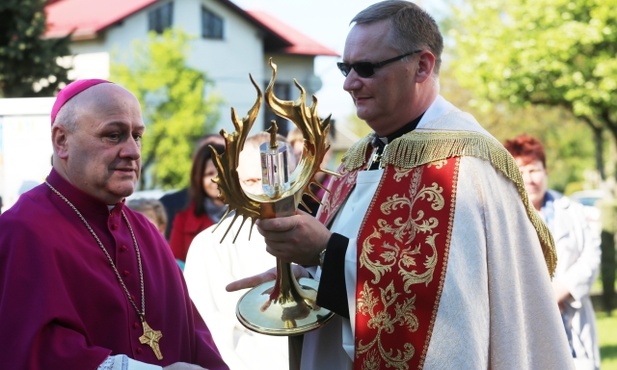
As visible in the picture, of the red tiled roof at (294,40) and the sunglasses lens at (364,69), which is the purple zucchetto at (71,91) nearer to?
the sunglasses lens at (364,69)

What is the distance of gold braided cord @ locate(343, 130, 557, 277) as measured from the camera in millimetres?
4059

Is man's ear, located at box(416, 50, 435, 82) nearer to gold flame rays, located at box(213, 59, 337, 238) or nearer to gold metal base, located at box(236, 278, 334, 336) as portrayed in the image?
gold flame rays, located at box(213, 59, 337, 238)

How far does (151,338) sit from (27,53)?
13.2 metres

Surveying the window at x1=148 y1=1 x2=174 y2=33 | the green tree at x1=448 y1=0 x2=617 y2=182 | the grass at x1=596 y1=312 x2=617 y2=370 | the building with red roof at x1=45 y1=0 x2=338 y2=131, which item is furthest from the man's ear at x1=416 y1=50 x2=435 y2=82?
the window at x1=148 y1=1 x2=174 y2=33

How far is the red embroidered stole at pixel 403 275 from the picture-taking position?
3865 millimetres

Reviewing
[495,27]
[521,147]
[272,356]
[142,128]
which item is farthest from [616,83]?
[142,128]

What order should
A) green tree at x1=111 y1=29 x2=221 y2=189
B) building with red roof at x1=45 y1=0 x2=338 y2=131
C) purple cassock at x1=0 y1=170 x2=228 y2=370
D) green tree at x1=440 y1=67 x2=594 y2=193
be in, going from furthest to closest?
green tree at x1=440 y1=67 x2=594 y2=193 < building with red roof at x1=45 y1=0 x2=338 y2=131 < green tree at x1=111 y1=29 x2=221 y2=189 < purple cassock at x1=0 y1=170 x2=228 y2=370

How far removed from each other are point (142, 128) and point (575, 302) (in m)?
4.16

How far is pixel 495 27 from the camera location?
79.3ft

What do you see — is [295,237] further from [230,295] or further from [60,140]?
[230,295]

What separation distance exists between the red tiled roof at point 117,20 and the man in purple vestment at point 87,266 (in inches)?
1224

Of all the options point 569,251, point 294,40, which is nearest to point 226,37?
point 294,40

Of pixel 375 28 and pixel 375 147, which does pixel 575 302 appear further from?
pixel 375 28

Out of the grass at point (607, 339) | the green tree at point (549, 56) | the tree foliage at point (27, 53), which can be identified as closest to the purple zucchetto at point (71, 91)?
the grass at point (607, 339)
